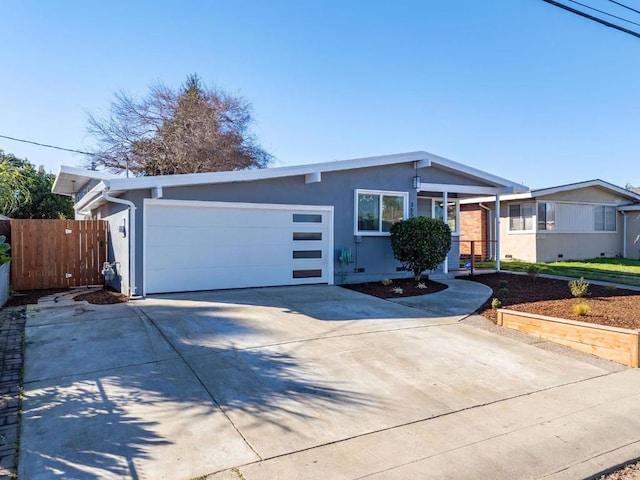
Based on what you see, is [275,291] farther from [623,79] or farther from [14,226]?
[623,79]

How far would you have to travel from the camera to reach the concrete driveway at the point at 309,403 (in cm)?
303

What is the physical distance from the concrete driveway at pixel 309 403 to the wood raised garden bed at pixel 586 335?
0.35 metres

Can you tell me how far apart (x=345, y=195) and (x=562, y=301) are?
5.72 metres

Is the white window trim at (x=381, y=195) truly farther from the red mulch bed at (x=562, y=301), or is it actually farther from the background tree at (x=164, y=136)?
the background tree at (x=164, y=136)

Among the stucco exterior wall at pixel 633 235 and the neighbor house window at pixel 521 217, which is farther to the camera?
the stucco exterior wall at pixel 633 235

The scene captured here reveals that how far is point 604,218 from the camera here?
20078 millimetres

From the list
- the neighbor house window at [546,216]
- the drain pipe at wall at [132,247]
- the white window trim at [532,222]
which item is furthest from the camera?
the neighbor house window at [546,216]

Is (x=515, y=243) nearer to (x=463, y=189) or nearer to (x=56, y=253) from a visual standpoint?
(x=463, y=189)

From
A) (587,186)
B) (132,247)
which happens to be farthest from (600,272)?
(132,247)

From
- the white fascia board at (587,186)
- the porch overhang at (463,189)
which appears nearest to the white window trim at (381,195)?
the porch overhang at (463,189)

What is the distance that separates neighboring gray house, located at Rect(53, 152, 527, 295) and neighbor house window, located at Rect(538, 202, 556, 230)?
17.5 feet

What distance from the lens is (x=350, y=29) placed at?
11.3m

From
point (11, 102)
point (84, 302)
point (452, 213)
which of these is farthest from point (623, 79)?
point (11, 102)

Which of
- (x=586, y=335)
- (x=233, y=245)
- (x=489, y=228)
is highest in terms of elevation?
(x=489, y=228)
